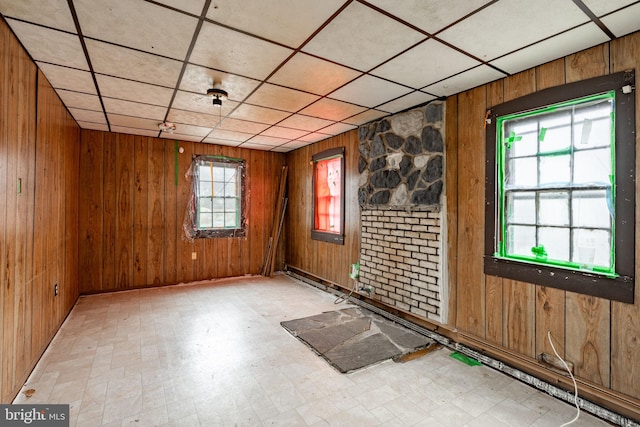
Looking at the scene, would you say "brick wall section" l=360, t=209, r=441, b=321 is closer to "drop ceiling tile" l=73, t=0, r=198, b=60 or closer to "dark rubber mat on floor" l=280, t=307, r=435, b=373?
"dark rubber mat on floor" l=280, t=307, r=435, b=373

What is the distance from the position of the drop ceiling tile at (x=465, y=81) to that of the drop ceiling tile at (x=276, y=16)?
142 cm

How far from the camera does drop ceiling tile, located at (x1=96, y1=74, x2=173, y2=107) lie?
9.43ft

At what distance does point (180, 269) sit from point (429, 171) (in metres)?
4.44

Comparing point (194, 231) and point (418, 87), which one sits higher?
point (418, 87)

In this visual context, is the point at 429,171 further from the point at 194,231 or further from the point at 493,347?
the point at 194,231

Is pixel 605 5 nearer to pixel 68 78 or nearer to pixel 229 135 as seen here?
pixel 68 78

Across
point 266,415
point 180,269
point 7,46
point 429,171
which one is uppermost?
point 7,46

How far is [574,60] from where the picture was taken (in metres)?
2.24

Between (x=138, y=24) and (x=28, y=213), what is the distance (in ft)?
5.57

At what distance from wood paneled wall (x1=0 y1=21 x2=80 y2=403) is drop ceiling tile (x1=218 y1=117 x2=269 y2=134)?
1785mm

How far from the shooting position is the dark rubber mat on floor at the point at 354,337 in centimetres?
280

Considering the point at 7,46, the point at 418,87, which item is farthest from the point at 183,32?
the point at 418,87

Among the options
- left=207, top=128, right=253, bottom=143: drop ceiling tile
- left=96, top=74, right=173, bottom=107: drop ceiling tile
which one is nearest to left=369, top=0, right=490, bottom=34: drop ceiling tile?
left=96, top=74, right=173, bottom=107: drop ceiling tile

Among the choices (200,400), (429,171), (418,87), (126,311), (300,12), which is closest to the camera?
(300,12)
